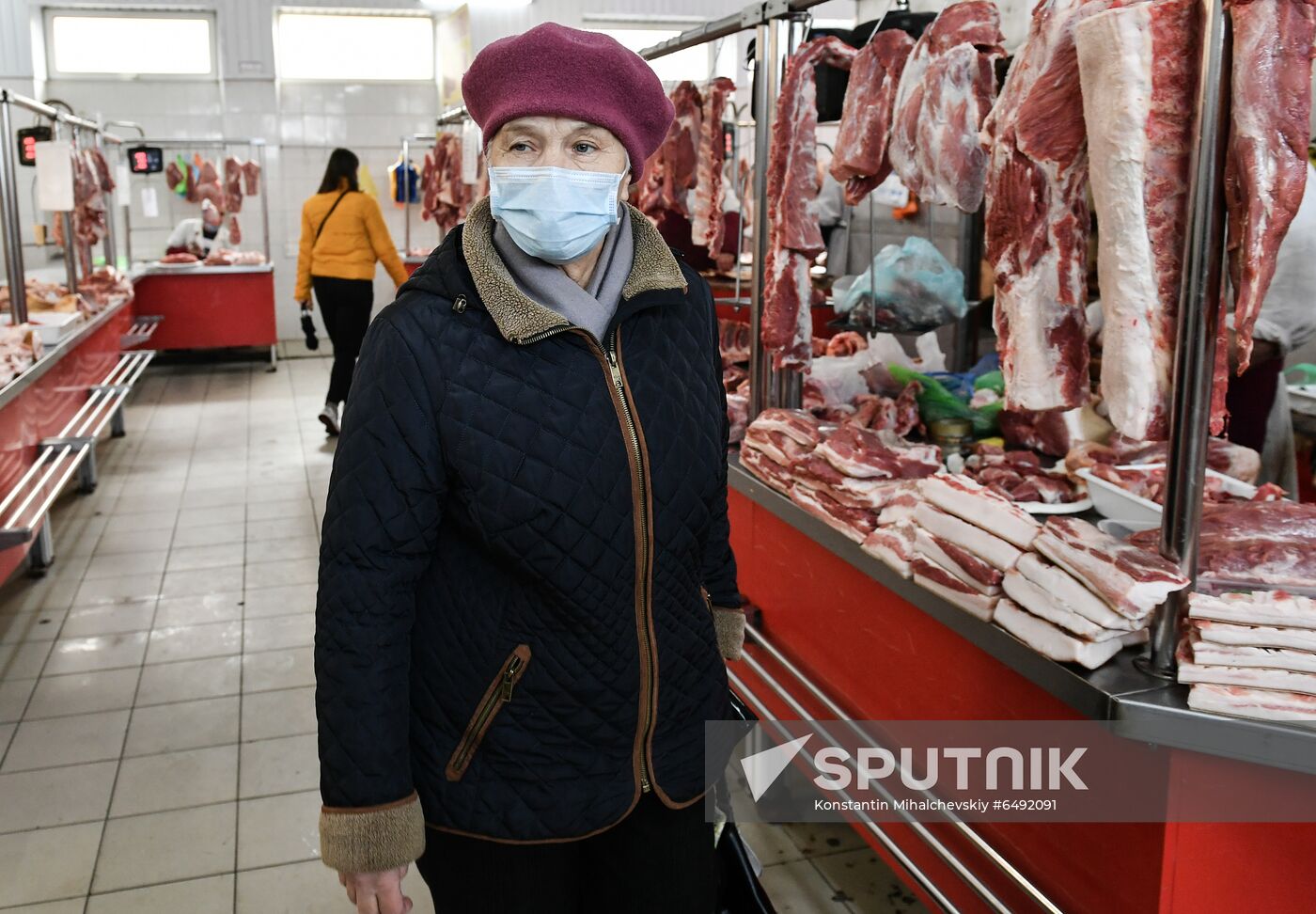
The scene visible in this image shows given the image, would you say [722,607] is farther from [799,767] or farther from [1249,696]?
[799,767]

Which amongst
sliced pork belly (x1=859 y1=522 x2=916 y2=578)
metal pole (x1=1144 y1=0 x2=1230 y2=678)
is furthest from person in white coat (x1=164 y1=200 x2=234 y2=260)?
metal pole (x1=1144 y1=0 x2=1230 y2=678)

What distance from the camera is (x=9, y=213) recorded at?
5.38 metres

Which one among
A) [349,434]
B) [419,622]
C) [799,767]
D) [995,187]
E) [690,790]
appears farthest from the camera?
[799,767]

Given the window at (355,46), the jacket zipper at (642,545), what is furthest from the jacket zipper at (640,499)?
the window at (355,46)

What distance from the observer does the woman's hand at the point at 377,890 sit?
1.56 metres

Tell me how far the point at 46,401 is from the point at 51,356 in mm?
206

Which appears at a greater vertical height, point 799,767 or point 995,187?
point 995,187

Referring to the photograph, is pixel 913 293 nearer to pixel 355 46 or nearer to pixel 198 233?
pixel 198 233

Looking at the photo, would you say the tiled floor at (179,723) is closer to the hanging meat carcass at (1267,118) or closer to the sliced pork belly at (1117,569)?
the sliced pork belly at (1117,569)

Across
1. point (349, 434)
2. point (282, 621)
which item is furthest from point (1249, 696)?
point (282, 621)

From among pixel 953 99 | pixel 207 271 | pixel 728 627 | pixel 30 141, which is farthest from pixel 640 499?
pixel 207 271

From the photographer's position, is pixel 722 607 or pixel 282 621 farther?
pixel 282 621

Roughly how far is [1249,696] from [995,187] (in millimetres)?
1043

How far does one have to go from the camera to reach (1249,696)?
1707 mm
